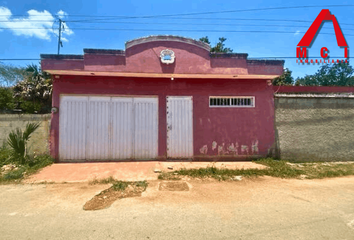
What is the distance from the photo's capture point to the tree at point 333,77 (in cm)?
2753

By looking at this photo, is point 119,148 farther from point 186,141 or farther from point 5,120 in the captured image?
point 5,120

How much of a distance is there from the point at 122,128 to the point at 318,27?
9.32 metres

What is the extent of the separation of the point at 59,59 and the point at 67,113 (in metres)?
1.83

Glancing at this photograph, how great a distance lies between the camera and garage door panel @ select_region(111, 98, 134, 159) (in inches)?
241

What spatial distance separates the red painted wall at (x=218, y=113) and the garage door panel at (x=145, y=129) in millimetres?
225

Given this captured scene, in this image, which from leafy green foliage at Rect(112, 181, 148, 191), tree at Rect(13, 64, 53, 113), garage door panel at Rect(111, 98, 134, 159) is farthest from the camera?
tree at Rect(13, 64, 53, 113)

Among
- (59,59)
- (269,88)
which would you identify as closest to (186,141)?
(269,88)

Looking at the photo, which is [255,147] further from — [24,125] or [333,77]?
[333,77]

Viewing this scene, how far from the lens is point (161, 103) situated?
6.32 metres

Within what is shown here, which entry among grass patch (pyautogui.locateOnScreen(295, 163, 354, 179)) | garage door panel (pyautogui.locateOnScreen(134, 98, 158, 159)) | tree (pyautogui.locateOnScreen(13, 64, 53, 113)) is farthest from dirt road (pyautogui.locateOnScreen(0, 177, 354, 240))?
tree (pyautogui.locateOnScreen(13, 64, 53, 113))

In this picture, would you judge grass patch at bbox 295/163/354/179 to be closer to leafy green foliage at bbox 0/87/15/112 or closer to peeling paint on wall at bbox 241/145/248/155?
peeling paint on wall at bbox 241/145/248/155

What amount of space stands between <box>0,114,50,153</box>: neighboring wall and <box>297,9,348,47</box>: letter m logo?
1069cm

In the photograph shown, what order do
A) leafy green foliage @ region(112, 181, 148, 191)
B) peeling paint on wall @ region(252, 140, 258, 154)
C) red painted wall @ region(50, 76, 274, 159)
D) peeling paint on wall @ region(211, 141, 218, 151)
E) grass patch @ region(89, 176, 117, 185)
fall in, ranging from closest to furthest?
1. leafy green foliage @ region(112, 181, 148, 191)
2. grass patch @ region(89, 176, 117, 185)
3. red painted wall @ region(50, 76, 274, 159)
4. peeling paint on wall @ region(211, 141, 218, 151)
5. peeling paint on wall @ region(252, 140, 258, 154)

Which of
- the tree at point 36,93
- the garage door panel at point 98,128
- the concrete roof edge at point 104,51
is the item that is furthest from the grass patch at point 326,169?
the tree at point 36,93
